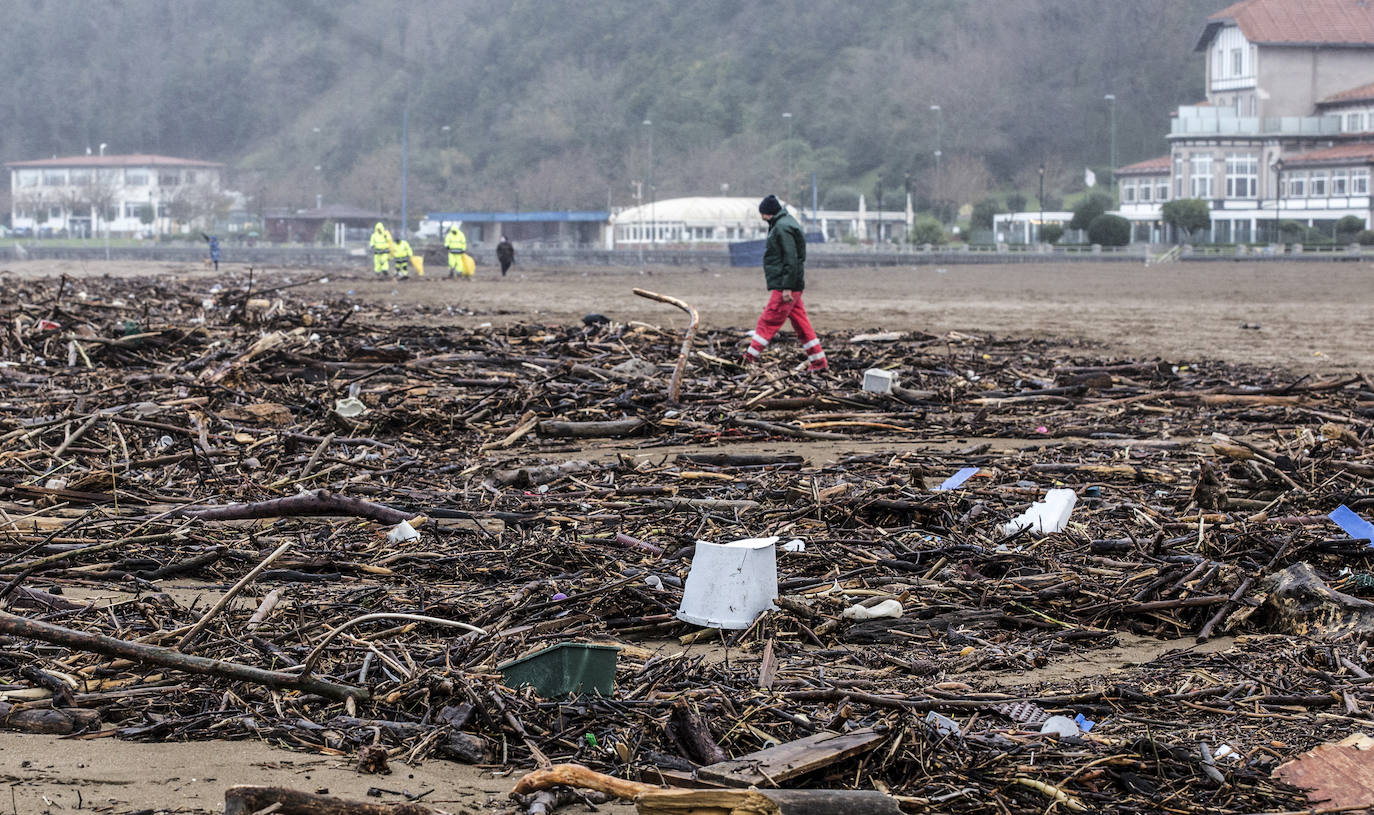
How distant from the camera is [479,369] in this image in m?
12.4

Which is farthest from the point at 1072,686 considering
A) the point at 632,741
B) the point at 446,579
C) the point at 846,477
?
the point at 846,477

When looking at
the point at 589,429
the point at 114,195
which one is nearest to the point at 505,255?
the point at 589,429

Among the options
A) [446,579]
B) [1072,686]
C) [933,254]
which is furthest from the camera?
[933,254]

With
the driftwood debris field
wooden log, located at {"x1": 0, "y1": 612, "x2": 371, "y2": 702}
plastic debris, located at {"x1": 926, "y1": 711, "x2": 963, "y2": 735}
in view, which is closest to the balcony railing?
the driftwood debris field

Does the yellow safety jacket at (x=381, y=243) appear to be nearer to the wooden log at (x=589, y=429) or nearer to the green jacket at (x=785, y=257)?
the green jacket at (x=785, y=257)

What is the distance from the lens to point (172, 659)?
3.86m

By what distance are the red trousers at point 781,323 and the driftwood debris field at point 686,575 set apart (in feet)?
5.59

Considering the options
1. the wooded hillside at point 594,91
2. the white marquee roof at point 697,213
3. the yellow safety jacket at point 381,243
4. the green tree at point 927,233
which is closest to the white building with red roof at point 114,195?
the wooded hillside at point 594,91

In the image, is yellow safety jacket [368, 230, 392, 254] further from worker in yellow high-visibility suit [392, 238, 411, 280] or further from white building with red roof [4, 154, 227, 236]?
white building with red roof [4, 154, 227, 236]

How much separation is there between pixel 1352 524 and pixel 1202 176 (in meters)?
75.2

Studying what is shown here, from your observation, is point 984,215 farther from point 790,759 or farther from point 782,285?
point 790,759

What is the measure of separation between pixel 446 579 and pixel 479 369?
274 inches

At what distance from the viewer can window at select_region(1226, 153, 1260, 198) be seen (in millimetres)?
75250

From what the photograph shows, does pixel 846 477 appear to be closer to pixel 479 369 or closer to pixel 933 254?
pixel 479 369
